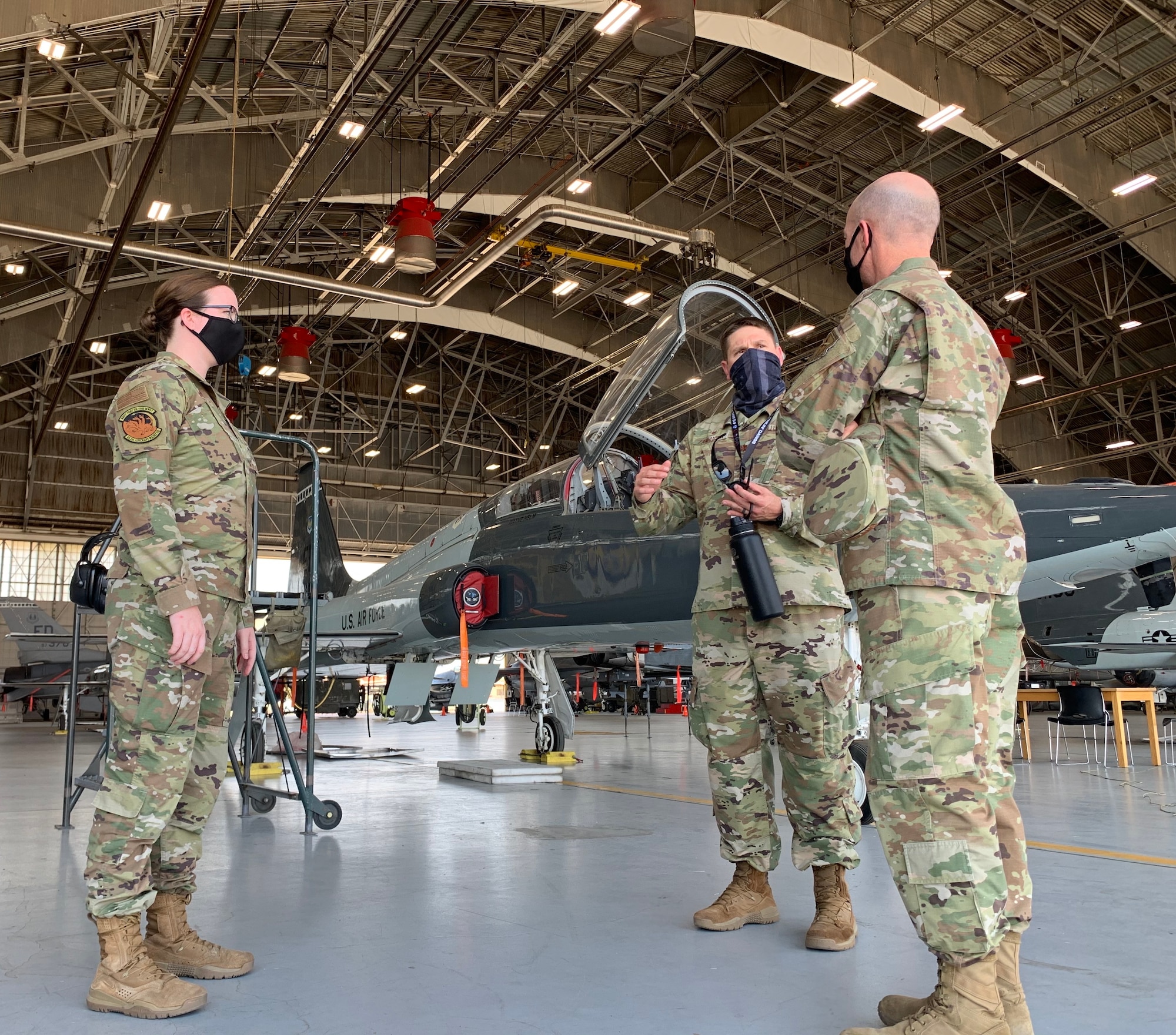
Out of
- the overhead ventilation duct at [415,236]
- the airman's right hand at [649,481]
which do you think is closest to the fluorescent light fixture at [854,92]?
the overhead ventilation duct at [415,236]

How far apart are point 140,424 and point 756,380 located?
196 centimetres

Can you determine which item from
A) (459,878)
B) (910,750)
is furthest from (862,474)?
(459,878)

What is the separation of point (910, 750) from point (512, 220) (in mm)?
16682

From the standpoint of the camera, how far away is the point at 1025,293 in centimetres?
2027

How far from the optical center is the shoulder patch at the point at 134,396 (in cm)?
263

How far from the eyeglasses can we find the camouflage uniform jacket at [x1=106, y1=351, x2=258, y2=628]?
0.54 feet

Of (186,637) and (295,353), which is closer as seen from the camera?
(186,637)

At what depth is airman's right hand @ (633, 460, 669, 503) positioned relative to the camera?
3336mm

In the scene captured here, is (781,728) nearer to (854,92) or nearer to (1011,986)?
(1011,986)

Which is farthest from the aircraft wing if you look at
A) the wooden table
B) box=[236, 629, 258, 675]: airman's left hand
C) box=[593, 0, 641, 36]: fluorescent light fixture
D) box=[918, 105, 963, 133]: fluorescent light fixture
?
box=[918, 105, 963, 133]: fluorescent light fixture

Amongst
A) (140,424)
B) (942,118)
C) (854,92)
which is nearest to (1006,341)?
(942,118)

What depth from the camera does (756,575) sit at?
291 centimetres

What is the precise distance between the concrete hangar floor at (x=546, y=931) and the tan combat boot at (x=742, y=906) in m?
0.05

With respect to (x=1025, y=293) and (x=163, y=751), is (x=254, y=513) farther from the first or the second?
(x=1025, y=293)
